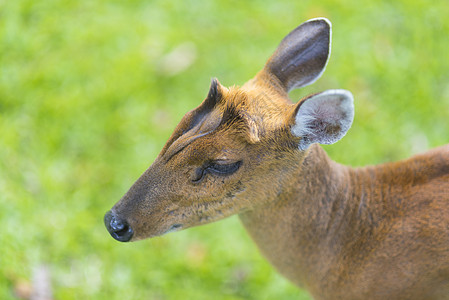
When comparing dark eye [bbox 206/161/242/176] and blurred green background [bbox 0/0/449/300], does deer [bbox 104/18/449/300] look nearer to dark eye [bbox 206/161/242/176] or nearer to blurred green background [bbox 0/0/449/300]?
dark eye [bbox 206/161/242/176]

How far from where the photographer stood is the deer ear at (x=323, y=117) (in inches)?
104

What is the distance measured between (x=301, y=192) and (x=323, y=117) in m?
0.57

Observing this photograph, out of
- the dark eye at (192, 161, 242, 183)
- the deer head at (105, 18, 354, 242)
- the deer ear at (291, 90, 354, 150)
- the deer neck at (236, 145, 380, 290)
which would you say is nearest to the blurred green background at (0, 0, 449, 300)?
the deer neck at (236, 145, 380, 290)

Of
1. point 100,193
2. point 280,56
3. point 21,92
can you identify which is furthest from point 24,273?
point 280,56

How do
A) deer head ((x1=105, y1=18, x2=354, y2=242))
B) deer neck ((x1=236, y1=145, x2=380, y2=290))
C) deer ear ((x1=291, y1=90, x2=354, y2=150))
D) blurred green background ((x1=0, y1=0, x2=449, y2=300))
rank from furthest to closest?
blurred green background ((x1=0, y1=0, x2=449, y2=300)), deer neck ((x1=236, y1=145, x2=380, y2=290)), deer head ((x1=105, y1=18, x2=354, y2=242)), deer ear ((x1=291, y1=90, x2=354, y2=150))

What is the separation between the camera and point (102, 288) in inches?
175

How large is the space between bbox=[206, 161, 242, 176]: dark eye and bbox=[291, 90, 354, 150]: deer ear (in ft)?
1.16

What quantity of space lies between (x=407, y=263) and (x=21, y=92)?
13.5 ft

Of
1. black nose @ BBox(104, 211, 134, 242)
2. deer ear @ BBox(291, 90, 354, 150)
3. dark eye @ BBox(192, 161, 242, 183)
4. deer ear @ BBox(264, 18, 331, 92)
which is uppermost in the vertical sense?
deer ear @ BBox(264, 18, 331, 92)

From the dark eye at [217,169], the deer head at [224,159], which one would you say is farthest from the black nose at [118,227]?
the dark eye at [217,169]

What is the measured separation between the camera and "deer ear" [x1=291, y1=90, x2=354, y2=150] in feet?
8.63

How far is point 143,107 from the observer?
5.60m

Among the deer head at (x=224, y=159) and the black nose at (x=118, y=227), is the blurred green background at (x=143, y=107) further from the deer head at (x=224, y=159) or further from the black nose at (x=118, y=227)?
the deer head at (x=224, y=159)

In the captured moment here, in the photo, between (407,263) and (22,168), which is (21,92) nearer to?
(22,168)
